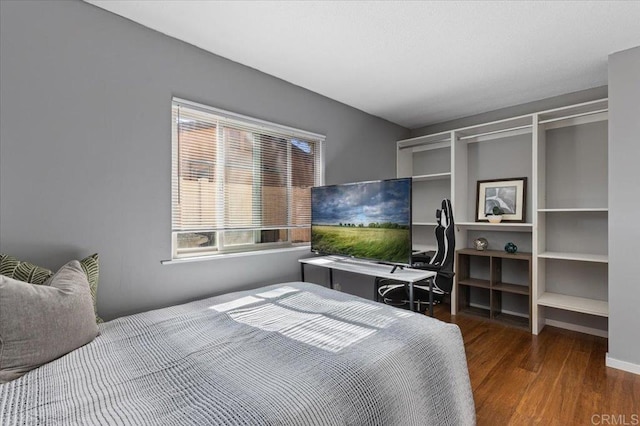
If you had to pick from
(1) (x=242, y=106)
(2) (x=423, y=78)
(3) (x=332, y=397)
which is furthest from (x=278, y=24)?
(3) (x=332, y=397)

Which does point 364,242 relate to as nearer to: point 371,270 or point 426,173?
point 371,270

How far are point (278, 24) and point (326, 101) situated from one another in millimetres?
1362

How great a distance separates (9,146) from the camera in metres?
1.62

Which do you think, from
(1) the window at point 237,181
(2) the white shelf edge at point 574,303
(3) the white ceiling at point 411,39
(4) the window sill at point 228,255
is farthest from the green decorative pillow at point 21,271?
(2) the white shelf edge at point 574,303

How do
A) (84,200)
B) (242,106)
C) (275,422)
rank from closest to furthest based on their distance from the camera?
(275,422), (84,200), (242,106)

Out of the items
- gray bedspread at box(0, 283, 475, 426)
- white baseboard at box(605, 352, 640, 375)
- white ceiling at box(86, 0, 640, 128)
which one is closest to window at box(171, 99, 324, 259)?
white ceiling at box(86, 0, 640, 128)

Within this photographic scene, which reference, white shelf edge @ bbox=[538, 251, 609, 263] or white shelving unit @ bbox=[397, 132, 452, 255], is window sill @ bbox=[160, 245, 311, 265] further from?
white shelf edge @ bbox=[538, 251, 609, 263]

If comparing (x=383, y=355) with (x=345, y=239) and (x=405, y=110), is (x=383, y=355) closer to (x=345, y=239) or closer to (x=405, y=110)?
(x=345, y=239)

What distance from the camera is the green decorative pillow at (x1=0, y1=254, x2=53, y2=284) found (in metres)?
1.46

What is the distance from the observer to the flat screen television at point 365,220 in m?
2.38

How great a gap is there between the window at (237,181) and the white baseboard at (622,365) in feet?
9.05

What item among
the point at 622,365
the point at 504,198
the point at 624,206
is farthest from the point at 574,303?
the point at 504,198

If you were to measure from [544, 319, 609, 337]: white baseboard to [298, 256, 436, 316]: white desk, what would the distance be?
2.10 meters

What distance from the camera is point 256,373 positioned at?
1.16m
